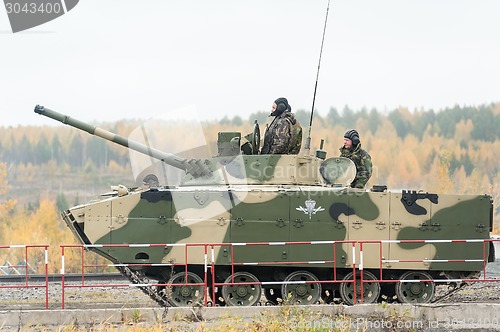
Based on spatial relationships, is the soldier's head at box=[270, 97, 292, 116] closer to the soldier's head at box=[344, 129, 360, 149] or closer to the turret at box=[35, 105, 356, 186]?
the turret at box=[35, 105, 356, 186]

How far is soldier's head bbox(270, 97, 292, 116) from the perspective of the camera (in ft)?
81.8

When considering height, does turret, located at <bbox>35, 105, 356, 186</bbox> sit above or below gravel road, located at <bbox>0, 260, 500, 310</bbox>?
above

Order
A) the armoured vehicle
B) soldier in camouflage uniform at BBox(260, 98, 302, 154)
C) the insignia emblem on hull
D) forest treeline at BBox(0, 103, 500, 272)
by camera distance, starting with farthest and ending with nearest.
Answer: forest treeline at BBox(0, 103, 500, 272), soldier in camouflage uniform at BBox(260, 98, 302, 154), the insignia emblem on hull, the armoured vehicle

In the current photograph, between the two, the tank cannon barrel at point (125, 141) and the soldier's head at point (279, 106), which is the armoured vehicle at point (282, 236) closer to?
the tank cannon barrel at point (125, 141)

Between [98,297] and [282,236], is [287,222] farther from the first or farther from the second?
[98,297]

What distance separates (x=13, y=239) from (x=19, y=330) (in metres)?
51.7

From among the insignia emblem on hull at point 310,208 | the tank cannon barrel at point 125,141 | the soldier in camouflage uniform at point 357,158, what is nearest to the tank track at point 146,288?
the tank cannon barrel at point 125,141

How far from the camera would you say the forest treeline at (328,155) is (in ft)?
194

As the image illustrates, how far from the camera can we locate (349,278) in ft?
77.4

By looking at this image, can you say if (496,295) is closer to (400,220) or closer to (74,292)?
(400,220)

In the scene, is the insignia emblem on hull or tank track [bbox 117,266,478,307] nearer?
tank track [bbox 117,266,478,307]

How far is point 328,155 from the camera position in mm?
56062

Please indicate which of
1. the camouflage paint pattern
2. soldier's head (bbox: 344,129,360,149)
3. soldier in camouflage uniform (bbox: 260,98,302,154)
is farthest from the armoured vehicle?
soldier's head (bbox: 344,129,360,149)

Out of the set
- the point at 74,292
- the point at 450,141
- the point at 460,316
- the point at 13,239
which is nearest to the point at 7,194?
the point at 13,239
